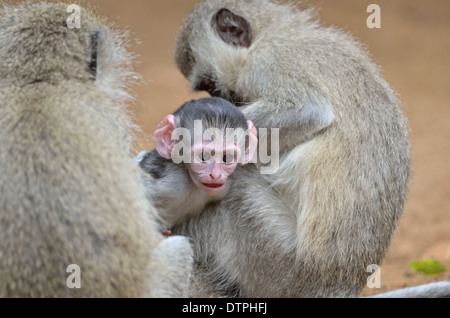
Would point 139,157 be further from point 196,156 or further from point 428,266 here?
point 428,266

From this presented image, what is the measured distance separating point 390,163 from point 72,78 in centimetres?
217

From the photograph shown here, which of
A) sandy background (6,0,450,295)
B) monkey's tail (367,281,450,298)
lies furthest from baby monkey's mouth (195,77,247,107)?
sandy background (6,0,450,295)

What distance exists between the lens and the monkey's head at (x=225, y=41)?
5438 millimetres

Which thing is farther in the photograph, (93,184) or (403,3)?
(403,3)

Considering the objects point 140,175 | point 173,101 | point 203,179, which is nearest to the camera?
point 140,175

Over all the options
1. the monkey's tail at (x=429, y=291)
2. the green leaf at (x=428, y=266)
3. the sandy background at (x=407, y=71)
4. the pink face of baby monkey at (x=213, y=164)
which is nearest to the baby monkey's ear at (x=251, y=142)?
the pink face of baby monkey at (x=213, y=164)

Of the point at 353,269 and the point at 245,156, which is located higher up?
the point at 245,156

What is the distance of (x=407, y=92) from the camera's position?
11.6 m

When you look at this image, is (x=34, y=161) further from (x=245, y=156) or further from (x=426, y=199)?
(x=426, y=199)

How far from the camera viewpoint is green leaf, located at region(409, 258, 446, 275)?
7.59 metres

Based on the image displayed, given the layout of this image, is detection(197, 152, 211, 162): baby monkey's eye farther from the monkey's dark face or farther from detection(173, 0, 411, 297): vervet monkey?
the monkey's dark face

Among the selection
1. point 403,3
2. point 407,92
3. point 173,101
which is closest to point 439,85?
point 407,92

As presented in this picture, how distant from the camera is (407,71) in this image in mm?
12156

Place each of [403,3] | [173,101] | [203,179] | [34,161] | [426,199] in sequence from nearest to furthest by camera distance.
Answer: [34,161] → [203,179] → [426,199] → [173,101] → [403,3]
